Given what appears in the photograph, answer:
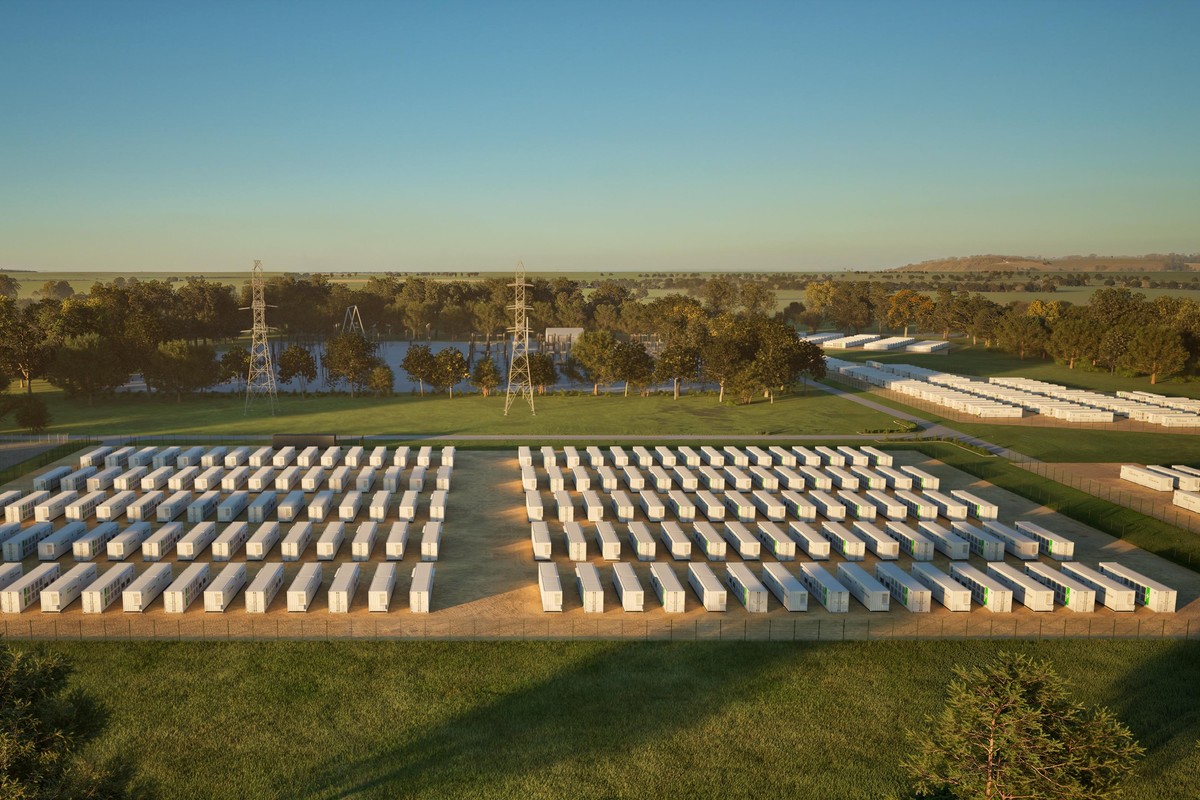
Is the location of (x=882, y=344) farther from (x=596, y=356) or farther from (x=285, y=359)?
(x=285, y=359)

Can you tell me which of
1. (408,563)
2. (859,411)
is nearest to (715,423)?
(859,411)

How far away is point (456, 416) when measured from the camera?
10244 centimetres

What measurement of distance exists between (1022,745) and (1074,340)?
144m

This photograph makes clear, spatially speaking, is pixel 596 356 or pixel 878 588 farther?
pixel 596 356

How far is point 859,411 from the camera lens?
350 ft

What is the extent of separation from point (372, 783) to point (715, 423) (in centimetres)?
7283

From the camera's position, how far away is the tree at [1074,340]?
144 metres

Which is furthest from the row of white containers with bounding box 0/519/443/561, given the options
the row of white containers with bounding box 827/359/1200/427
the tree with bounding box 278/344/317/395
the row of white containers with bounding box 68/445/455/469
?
the row of white containers with bounding box 827/359/1200/427

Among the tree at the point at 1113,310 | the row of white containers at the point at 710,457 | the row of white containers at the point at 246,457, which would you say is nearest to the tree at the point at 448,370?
the row of white containers at the point at 246,457

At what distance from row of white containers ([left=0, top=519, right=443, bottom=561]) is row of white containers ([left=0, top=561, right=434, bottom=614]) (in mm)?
3635

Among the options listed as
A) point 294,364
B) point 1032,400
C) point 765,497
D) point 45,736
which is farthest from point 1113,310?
point 45,736

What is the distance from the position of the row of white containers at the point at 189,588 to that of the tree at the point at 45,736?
23147 millimetres

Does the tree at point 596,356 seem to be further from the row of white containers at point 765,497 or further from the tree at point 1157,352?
the tree at point 1157,352

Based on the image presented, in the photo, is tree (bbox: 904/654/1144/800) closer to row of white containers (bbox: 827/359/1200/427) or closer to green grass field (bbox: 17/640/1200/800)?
green grass field (bbox: 17/640/1200/800)
